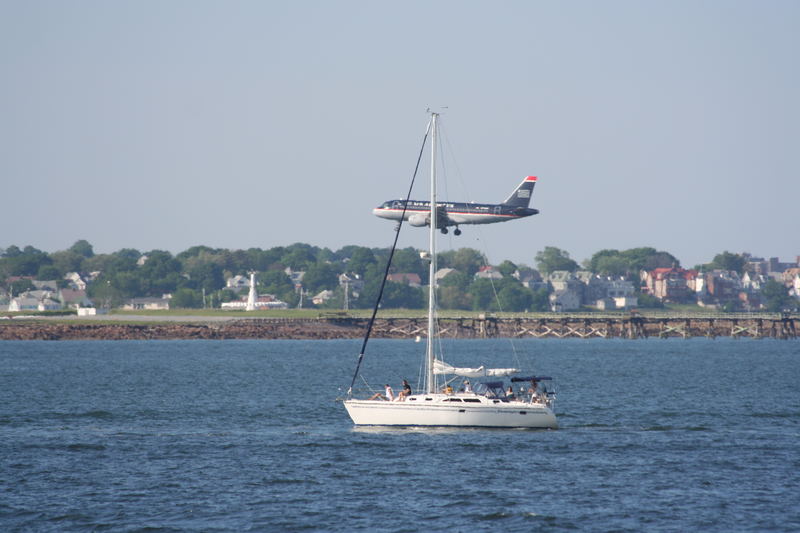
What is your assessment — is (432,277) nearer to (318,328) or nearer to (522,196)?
(522,196)

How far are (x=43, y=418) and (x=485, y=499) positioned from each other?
31.9 metres

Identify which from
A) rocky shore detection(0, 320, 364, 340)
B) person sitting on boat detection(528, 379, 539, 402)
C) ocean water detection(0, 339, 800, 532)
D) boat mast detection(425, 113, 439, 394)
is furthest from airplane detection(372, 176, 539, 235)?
rocky shore detection(0, 320, 364, 340)

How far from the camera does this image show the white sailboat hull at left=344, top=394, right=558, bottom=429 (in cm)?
5322

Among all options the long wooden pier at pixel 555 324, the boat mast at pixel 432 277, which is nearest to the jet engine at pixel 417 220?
the boat mast at pixel 432 277

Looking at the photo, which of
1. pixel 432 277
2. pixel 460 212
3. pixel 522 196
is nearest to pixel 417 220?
pixel 460 212

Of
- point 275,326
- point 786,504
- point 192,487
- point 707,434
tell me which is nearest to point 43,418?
point 192,487

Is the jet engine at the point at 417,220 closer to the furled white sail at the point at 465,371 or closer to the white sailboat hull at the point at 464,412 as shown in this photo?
the furled white sail at the point at 465,371

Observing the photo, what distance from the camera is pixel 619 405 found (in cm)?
7031

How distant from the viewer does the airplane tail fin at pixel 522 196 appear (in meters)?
123

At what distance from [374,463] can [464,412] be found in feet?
26.6

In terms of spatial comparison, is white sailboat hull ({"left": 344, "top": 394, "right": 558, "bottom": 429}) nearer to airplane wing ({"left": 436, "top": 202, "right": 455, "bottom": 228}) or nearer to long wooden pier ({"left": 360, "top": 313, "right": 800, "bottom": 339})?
airplane wing ({"left": 436, "top": 202, "right": 455, "bottom": 228})

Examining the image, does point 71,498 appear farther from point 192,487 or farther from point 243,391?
point 243,391

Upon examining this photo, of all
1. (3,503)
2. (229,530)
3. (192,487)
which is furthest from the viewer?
(192,487)

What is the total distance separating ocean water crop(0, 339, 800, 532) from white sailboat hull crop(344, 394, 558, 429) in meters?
0.62
